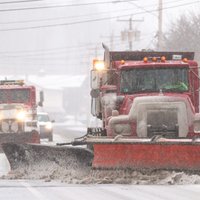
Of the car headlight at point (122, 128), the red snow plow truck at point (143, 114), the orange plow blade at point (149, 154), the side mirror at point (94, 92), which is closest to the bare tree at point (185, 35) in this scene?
the red snow plow truck at point (143, 114)

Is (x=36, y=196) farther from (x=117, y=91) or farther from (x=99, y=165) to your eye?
(x=117, y=91)

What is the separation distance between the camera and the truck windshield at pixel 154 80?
14695 mm

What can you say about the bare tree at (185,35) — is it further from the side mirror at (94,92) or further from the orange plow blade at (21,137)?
the side mirror at (94,92)

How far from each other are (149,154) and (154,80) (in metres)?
2.60

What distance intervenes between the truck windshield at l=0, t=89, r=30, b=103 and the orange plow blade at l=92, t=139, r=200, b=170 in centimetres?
1337

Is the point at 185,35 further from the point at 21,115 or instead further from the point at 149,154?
the point at 149,154

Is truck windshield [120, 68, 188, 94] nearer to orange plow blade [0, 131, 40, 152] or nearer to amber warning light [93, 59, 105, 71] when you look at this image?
amber warning light [93, 59, 105, 71]

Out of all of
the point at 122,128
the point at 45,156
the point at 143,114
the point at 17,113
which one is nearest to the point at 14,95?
→ the point at 17,113

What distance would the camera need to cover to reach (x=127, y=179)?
12656 millimetres

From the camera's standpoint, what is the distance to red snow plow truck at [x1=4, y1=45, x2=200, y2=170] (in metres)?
12.5

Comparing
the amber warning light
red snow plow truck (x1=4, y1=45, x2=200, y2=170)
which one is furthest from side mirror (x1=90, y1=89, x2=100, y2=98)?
the amber warning light

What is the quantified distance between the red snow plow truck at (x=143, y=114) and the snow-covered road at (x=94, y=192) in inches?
23.7

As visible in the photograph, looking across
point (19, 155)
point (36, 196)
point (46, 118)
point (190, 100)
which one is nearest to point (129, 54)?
point (190, 100)

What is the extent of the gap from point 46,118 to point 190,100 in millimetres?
22283
